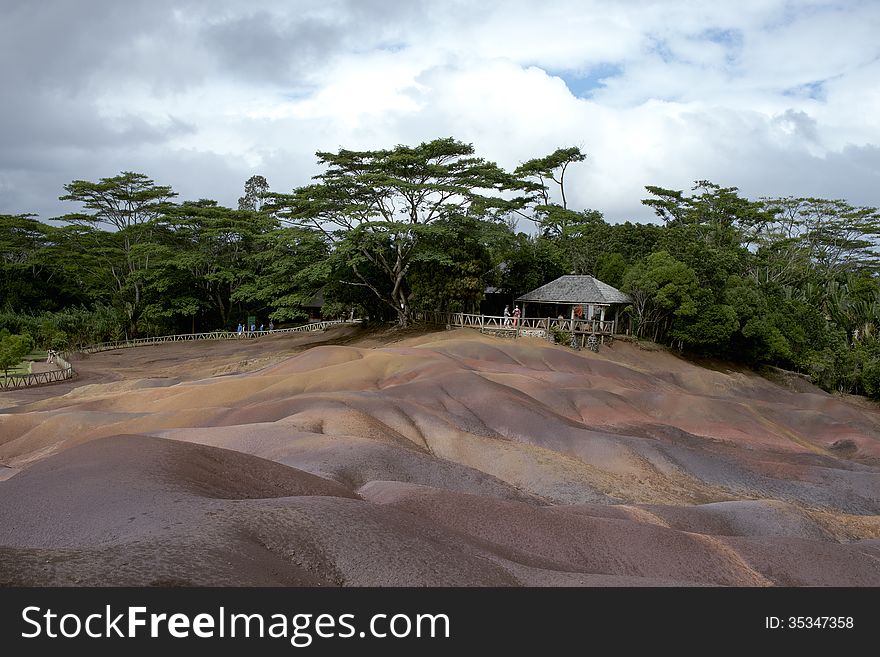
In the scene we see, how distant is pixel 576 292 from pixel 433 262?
984 cm

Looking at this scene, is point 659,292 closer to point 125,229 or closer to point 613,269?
point 613,269

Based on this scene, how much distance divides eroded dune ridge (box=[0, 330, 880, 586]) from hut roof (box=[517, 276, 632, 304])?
11.2 m

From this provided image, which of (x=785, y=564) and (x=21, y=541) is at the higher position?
(x=21, y=541)

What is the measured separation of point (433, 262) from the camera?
44.3 metres

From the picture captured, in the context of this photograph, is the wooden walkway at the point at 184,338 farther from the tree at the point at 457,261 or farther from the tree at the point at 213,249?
the tree at the point at 457,261


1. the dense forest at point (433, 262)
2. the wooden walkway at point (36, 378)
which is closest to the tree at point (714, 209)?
the dense forest at point (433, 262)

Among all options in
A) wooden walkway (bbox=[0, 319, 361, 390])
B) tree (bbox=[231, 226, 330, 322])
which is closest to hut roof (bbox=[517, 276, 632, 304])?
tree (bbox=[231, 226, 330, 322])

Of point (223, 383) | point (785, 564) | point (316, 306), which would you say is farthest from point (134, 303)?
point (785, 564)

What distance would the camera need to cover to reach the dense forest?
43312 mm

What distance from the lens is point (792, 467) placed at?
20094 millimetres

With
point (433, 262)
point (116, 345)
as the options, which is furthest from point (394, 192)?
point (116, 345)
